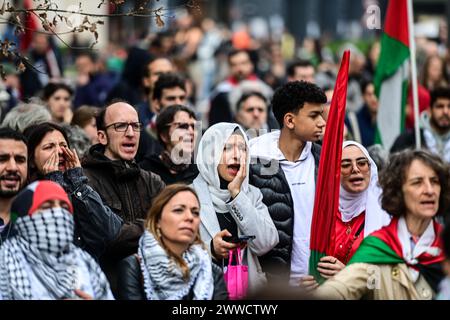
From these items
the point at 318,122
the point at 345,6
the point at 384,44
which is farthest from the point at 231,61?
the point at 345,6

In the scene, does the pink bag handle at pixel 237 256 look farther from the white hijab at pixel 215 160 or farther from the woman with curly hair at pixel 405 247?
the woman with curly hair at pixel 405 247

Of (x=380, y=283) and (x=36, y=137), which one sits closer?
(x=380, y=283)

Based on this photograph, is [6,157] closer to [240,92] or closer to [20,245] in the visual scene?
[20,245]

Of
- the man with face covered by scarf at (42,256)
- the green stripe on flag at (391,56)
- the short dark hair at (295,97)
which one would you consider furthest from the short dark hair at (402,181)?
the green stripe on flag at (391,56)

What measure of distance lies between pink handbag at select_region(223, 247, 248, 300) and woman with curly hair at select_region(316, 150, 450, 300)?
122 centimetres

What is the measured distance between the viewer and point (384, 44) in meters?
13.7

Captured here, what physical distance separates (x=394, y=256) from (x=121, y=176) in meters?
2.63

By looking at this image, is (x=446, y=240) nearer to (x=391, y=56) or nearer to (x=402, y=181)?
(x=402, y=181)

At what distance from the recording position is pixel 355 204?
9.39 metres

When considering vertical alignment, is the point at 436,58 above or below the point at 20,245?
above

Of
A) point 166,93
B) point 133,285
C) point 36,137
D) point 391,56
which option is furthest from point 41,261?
point 391,56

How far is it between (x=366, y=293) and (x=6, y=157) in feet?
8.05

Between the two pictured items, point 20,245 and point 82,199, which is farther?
point 82,199
